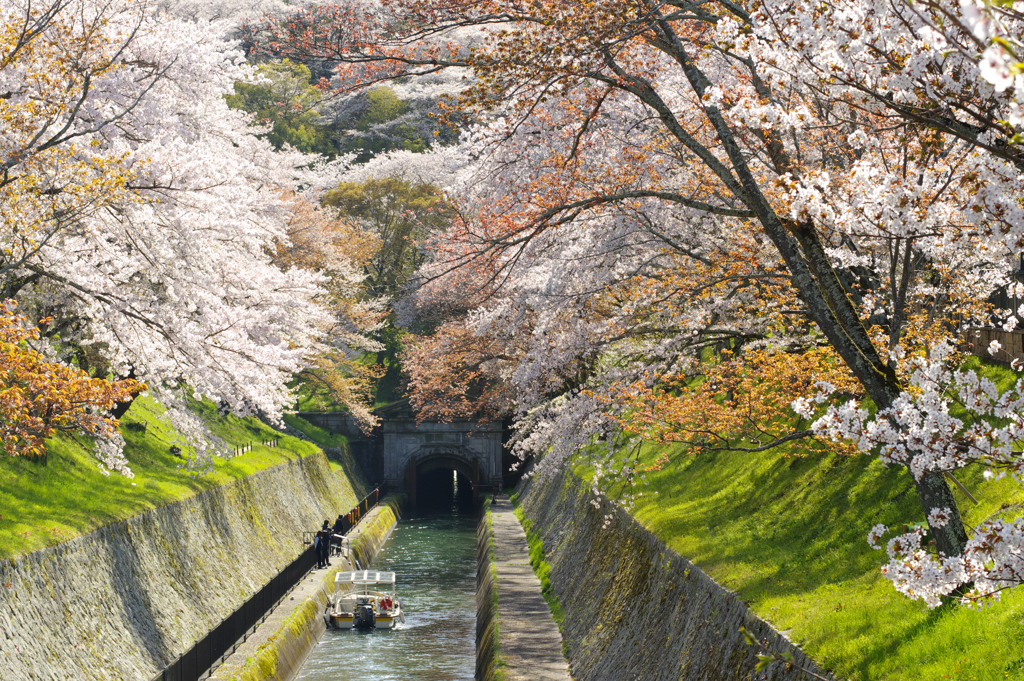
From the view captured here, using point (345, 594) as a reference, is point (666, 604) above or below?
above

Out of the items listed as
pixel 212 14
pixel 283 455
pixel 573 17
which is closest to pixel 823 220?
pixel 573 17

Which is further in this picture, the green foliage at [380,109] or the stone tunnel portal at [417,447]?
the green foliage at [380,109]

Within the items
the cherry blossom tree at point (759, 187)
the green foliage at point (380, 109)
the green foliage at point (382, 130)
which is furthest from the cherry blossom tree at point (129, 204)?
the green foliage at point (380, 109)

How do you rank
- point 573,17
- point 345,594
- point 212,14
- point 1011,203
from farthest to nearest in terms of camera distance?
point 212,14 < point 345,594 < point 573,17 < point 1011,203

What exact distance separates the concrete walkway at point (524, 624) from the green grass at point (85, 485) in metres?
8.78

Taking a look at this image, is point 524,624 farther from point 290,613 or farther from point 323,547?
point 323,547

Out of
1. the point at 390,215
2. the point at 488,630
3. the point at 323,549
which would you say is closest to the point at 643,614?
the point at 488,630

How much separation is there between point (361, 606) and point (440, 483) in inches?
1567

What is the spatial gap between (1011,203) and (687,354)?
11690 mm

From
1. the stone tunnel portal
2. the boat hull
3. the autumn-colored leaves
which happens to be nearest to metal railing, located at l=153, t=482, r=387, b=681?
the boat hull

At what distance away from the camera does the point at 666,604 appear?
46.4ft

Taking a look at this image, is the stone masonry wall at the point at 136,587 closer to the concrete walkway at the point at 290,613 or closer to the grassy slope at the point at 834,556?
the concrete walkway at the point at 290,613

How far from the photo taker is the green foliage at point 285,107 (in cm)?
8219

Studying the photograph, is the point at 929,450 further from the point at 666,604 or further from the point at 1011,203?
the point at 666,604
